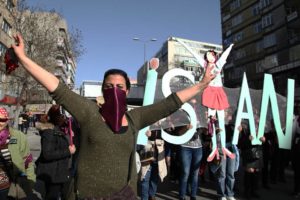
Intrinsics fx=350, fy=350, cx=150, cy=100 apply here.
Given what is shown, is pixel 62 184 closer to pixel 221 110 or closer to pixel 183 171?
pixel 183 171

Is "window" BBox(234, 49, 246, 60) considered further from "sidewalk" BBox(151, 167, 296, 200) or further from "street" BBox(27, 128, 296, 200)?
"sidewalk" BBox(151, 167, 296, 200)

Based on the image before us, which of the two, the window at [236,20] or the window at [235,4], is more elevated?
the window at [235,4]

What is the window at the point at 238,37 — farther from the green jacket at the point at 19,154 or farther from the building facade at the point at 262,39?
the green jacket at the point at 19,154

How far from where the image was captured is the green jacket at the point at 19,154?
12.9 ft

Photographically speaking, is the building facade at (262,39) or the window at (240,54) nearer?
the building facade at (262,39)

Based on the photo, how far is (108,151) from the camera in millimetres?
2066

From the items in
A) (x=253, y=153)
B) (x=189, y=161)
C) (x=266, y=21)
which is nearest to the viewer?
(x=189, y=161)

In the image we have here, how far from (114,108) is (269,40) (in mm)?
40626

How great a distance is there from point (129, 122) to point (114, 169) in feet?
1.10

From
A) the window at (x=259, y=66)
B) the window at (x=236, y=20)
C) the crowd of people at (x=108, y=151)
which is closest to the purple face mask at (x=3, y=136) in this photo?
the crowd of people at (x=108, y=151)

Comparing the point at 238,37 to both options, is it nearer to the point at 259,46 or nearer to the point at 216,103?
the point at 259,46

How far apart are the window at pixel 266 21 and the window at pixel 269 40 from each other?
1.39 metres

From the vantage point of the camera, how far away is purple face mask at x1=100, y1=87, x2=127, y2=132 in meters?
2.12

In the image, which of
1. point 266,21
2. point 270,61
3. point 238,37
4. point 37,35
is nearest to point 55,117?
point 37,35
